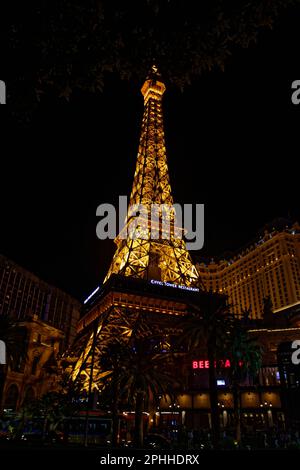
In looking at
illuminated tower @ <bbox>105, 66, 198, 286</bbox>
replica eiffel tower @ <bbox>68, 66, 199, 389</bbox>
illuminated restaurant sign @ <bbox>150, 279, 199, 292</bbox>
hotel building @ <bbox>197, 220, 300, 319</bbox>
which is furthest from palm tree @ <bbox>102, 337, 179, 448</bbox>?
hotel building @ <bbox>197, 220, 300, 319</bbox>

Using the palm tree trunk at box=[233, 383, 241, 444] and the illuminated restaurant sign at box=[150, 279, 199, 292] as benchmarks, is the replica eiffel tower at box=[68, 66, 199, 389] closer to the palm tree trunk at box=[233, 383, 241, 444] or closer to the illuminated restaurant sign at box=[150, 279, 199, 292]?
the illuminated restaurant sign at box=[150, 279, 199, 292]

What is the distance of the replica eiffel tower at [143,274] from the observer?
5239cm

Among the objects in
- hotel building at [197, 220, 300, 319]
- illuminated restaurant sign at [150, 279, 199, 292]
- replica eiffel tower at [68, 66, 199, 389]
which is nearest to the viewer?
replica eiffel tower at [68, 66, 199, 389]

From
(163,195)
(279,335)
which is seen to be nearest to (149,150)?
(163,195)

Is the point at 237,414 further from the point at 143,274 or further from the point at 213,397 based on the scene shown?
the point at 143,274

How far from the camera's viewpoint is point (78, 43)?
11562 millimetres

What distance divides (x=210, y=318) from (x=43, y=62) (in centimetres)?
2429

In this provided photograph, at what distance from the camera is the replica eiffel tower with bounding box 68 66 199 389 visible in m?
52.4

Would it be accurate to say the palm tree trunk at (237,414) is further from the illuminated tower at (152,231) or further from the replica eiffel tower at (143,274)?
the illuminated tower at (152,231)

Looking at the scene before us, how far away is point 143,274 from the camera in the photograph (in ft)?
188

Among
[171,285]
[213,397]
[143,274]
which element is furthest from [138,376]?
[143,274]

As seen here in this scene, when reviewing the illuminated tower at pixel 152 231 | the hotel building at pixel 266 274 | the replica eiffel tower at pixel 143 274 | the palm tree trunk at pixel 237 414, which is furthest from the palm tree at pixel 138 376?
the hotel building at pixel 266 274

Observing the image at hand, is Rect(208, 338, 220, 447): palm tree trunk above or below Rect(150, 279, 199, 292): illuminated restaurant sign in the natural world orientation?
below
